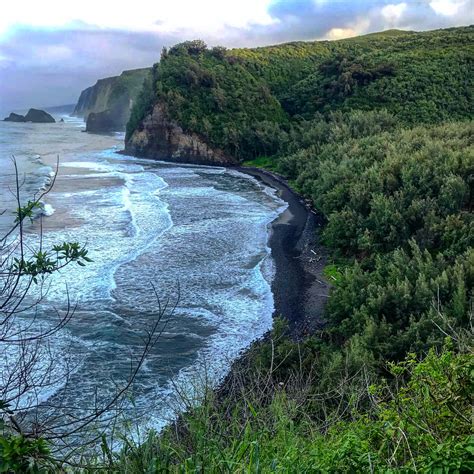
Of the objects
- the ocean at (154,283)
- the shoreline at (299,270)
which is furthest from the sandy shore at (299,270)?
the ocean at (154,283)

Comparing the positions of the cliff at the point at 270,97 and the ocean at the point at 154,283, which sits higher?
the cliff at the point at 270,97

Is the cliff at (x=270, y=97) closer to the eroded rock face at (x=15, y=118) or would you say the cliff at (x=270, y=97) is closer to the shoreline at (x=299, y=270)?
the shoreline at (x=299, y=270)

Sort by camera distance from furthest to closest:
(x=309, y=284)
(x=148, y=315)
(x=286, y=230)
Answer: (x=286, y=230) → (x=309, y=284) → (x=148, y=315)

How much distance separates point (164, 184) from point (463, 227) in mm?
29116

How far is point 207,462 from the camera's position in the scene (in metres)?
3.98

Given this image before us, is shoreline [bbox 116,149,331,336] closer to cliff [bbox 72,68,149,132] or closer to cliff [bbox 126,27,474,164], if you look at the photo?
cliff [bbox 126,27,474,164]

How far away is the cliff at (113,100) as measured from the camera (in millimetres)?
111875

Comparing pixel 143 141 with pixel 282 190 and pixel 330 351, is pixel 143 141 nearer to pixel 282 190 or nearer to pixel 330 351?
pixel 282 190

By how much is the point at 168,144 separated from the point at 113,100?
8689 centimetres

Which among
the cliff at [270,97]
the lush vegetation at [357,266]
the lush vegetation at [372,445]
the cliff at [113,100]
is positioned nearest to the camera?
the lush vegetation at [372,445]

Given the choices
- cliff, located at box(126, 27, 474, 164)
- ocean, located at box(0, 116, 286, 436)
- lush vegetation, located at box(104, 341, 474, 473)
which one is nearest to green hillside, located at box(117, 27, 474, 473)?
lush vegetation, located at box(104, 341, 474, 473)

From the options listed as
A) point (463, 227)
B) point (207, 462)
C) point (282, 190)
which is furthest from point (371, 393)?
point (282, 190)

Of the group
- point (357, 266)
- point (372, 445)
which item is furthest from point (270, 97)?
point (372, 445)

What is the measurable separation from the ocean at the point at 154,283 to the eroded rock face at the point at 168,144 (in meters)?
14.7
